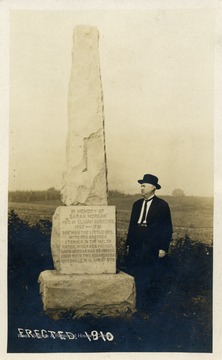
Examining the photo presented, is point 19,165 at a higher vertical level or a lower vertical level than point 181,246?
higher

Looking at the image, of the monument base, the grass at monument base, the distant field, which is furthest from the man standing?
the monument base

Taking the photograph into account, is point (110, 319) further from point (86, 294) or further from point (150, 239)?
point (150, 239)

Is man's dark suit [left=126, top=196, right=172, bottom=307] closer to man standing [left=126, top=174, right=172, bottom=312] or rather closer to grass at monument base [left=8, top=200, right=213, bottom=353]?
man standing [left=126, top=174, right=172, bottom=312]

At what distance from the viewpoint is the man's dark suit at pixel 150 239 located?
24.7 ft

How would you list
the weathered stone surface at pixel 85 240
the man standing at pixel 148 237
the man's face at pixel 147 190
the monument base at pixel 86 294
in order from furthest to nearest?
the man's face at pixel 147 190, the man standing at pixel 148 237, the weathered stone surface at pixel 85 240, the monument base at pixel 86 294

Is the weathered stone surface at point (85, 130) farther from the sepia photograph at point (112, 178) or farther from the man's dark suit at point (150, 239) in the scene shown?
the man's dark suit at point (150, 239)

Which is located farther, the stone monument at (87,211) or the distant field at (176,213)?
the distant field at (176,213)

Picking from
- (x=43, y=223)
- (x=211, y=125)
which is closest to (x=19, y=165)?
(x=43, y=223)

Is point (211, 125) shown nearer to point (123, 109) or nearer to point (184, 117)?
point (184, 117)

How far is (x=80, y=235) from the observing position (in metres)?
6.87

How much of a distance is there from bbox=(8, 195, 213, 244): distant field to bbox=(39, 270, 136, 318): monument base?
48.3 inches

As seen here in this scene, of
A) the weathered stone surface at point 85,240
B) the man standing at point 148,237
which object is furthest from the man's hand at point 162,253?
the weathered stone surface at point 85,240

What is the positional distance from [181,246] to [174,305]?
925mm

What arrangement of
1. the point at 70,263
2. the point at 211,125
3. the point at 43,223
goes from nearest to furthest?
the point at 70,263
the point at 211,125
the point at 43,223
